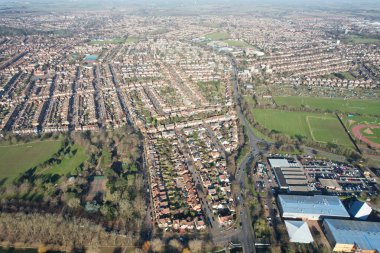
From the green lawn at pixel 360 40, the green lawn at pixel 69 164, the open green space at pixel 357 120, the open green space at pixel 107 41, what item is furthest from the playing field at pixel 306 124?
the green lawn at pixel 360 40

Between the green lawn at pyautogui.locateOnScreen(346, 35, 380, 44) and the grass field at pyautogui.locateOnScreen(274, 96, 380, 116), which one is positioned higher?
the green lawn at pyautogui.locateOnScreen(346, 35, 380, 44)

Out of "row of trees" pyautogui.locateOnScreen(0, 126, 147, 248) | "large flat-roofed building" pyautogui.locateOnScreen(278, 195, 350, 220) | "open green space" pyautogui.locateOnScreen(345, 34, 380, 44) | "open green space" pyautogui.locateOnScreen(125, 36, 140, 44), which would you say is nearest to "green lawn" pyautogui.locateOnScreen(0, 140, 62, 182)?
"row of trees" pyautogui.locateOnScreen(0, 126, 147, 248)

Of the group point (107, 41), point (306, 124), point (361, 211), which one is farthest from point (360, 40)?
point (361, 211)

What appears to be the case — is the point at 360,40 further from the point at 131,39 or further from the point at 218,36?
the point at 131,39

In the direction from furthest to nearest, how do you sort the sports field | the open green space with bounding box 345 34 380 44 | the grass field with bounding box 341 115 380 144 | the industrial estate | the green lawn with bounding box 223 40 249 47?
the open green space with bounding box 345 34 380 44 → the green lawn with bounding box 223 40 249 47 → the grass field with bounding box 341 115 380 144 → the sports field → the industrial estate

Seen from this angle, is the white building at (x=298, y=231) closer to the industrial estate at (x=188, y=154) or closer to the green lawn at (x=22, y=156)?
the industrial estate at (x=188, y=154)

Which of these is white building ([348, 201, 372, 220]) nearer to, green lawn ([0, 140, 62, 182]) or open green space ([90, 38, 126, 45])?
green lawn ([0, 140, 62, 182])
